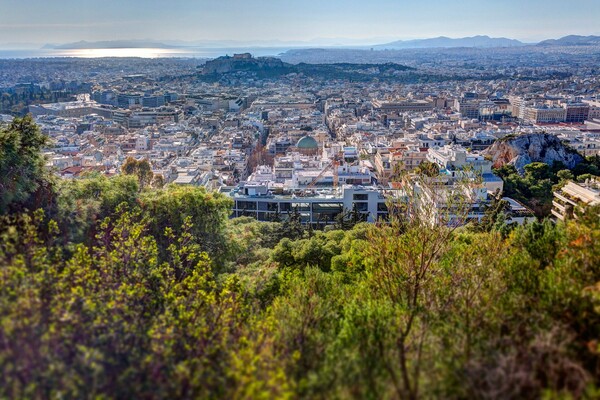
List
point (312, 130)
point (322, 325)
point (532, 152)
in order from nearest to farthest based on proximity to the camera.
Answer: point (322, 325) → point (532, 152) → point (312, 130)

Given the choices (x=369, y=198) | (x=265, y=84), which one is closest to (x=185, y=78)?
(x=265, y=84)

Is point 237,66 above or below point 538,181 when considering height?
above

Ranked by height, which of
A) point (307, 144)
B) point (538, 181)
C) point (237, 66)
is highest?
point (237, 66)

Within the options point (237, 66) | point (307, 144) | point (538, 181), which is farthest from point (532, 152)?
point (237, 66)

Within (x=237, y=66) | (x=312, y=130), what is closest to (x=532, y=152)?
(x=312, y=130)

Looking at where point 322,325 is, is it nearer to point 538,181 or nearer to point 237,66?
point 538,181

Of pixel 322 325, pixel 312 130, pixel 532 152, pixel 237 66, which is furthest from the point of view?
pixel 237 66

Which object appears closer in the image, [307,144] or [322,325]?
[322,325]

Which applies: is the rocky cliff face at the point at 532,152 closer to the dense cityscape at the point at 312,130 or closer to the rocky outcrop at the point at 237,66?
the dense cityscape at the point at 312,130
